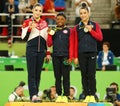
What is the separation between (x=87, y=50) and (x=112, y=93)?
216 cm

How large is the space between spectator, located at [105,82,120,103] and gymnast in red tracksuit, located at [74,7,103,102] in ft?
3.71

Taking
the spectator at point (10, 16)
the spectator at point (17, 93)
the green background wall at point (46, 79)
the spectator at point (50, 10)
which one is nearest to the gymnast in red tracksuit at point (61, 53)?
the spectator at point (17, 93)

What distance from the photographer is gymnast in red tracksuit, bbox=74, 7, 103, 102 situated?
1352 cm

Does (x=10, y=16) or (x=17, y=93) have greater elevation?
(x=10, y=16)

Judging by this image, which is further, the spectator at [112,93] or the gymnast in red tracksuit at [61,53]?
the spectator at [112,93]

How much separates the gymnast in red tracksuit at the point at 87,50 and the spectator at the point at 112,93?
113 cm

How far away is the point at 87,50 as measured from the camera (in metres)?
13.5

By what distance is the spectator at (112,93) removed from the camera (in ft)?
49.3

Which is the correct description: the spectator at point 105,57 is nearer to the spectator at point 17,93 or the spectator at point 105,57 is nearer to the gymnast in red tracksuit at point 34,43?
the spectator at point 17,93

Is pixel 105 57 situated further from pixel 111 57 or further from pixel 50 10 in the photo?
pixel 50 10

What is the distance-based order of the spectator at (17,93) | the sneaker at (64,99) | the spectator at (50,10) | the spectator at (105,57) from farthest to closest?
the spectator at (50,10)
the spectator at (105,57)
the spectator at (17,93)
the sneaker at (64,99)

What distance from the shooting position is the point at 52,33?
13.7 metres

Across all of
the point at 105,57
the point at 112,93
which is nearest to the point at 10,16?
the point at 105,57

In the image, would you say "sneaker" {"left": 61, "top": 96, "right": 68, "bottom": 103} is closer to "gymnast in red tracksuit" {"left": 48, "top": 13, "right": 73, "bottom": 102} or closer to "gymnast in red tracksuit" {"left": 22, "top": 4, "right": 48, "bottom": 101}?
"gymnast in red tracksuit" {"left": 48, "top": 13, "right": 73, "bottom": 102}
